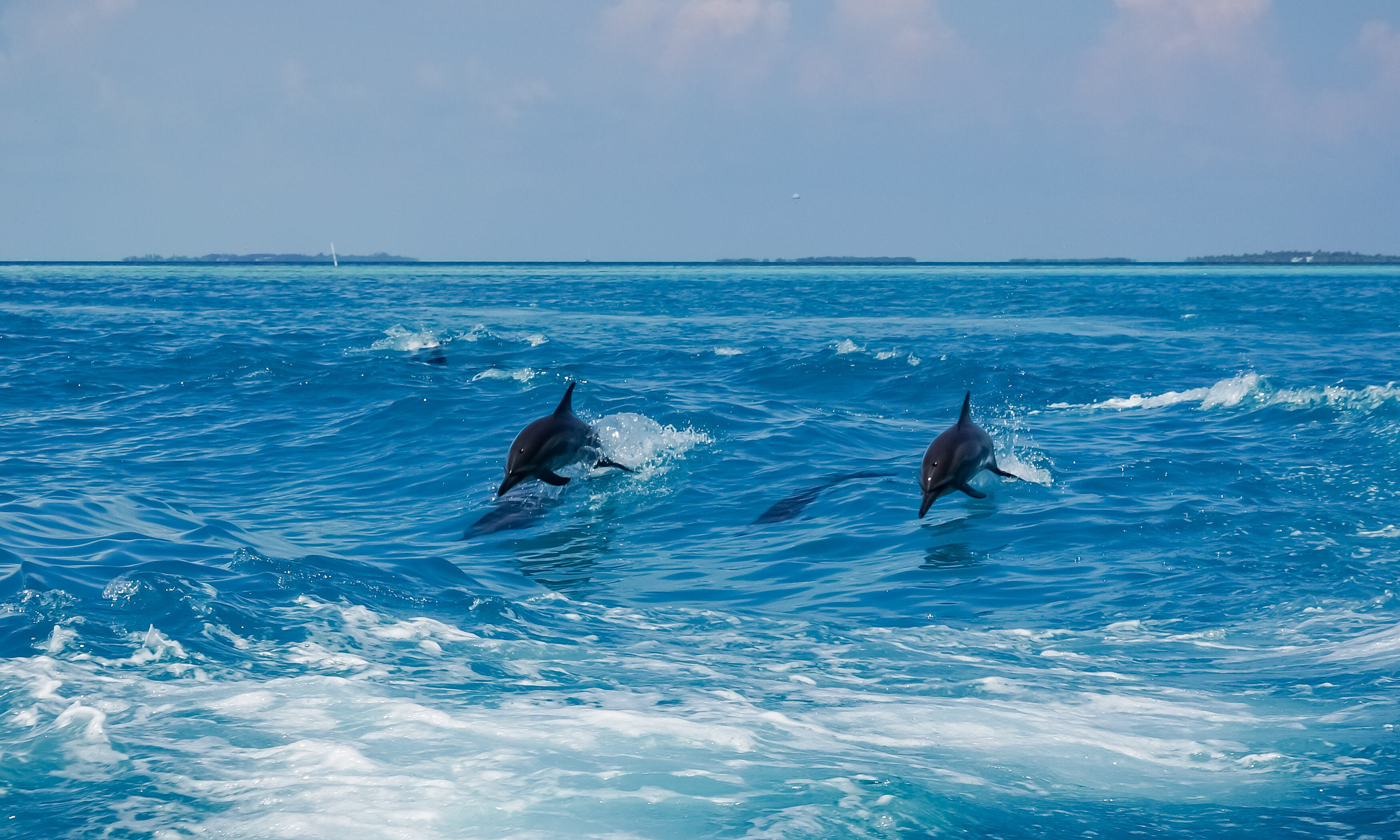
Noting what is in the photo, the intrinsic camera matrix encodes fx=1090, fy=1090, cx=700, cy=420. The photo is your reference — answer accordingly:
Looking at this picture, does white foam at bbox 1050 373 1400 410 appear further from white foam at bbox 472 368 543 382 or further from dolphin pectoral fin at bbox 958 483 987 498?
white foam at bbox 472 368 543 382

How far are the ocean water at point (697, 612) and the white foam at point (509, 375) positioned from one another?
365 millimetres

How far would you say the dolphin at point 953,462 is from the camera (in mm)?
10578

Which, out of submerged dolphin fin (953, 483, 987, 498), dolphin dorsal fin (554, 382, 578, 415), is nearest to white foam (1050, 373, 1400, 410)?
submerged dolphin fin (953, 483, 987, 498)

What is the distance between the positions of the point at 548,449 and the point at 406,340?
18.6 m

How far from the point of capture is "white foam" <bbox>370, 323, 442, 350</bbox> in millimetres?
27266

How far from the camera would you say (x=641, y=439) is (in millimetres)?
15273

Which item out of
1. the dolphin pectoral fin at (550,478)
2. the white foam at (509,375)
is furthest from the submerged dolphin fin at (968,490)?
the white foam at (509,375)

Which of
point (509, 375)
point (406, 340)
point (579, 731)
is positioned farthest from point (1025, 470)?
point (406, 340)

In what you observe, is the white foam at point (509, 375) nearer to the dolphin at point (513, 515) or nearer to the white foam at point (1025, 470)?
the dolphin at point (513, 515)

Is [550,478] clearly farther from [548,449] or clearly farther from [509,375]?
[509,375]

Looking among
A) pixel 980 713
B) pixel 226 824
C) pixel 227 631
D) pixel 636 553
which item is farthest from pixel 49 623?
pixel 980 713

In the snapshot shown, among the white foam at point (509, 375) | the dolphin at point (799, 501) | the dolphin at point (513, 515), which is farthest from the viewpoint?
the white foam at point (509, 375)

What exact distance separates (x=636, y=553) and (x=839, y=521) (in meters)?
2.30

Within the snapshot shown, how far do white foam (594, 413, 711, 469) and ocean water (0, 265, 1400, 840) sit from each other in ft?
0.30
